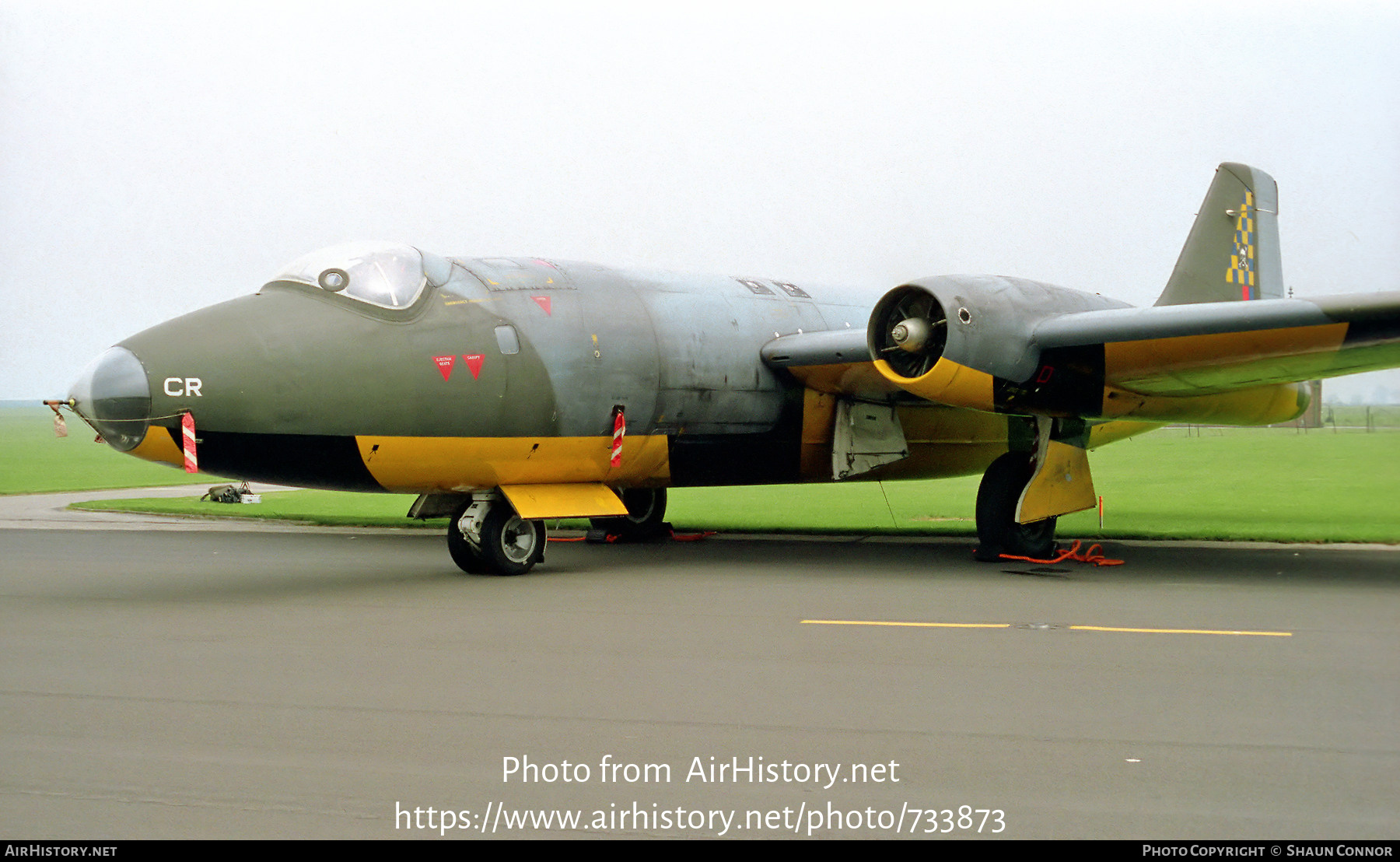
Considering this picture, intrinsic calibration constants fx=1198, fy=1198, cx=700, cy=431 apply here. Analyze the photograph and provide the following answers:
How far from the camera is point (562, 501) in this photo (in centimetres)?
1150

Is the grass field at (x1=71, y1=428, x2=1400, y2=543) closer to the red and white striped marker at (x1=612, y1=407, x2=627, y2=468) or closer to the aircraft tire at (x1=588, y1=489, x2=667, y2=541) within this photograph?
the aircraft tire at (x1=588, y1=489, x2=667, y2=541)

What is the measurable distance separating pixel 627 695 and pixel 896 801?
208 cm

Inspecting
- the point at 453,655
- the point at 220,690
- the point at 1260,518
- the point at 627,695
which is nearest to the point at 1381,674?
the point at 627,695

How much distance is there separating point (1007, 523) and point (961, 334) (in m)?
2.63

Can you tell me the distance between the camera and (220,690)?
6273 mm

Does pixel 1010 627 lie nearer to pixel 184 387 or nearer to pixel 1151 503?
pixel 184 387

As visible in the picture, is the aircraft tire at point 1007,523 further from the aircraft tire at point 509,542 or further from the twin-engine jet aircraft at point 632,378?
the aircraft tire at point 509,542

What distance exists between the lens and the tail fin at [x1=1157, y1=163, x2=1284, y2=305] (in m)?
15.4

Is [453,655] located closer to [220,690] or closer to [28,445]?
[220,690]

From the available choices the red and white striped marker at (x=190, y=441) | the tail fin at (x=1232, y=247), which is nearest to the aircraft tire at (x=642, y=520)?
the red and white striped marker at (x=190, y=441)

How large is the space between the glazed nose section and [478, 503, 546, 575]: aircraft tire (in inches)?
128

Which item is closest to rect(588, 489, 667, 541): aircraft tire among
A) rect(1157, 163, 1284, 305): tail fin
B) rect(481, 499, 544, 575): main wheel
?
rect(481, 499, 544, 575): main wheel

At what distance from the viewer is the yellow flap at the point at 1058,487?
40.5 feet

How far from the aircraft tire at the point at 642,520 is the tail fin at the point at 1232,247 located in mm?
7158
